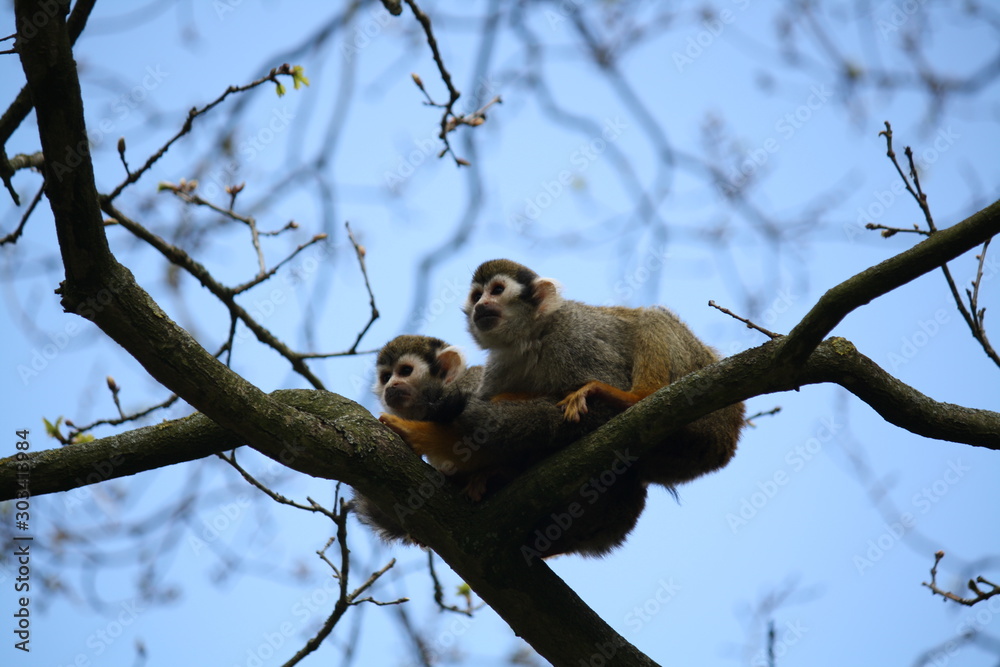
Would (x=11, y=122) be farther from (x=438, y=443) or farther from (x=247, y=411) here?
(x=438, y=443)

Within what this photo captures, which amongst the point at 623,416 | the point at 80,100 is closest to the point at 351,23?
the point at 80,100

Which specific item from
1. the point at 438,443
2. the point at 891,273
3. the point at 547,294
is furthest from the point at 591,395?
the point at 891,273

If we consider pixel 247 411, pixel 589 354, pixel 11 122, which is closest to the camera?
pixel 247 411

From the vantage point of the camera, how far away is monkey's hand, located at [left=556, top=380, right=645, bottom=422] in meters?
4.70

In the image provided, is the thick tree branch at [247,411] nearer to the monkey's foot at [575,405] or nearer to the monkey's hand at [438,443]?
the monkey's hand at [438,443]

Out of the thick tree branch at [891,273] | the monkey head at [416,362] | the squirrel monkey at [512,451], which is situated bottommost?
the thick tree branch at [891,273]

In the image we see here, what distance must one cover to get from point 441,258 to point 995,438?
4.13m

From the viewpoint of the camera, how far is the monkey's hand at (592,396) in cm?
470

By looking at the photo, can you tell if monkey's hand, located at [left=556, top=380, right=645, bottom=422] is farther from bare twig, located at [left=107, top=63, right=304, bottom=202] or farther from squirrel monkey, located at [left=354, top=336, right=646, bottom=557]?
bare twig, located at [left=107, top=63, right=304, bottom=202]

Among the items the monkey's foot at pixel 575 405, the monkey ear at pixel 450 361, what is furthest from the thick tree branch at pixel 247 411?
the monkey ear at pixel 450 361

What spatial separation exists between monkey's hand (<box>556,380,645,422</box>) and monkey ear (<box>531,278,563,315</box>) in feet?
4.45

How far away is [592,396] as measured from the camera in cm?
491

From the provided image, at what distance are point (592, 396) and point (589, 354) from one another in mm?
843

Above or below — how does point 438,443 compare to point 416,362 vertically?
below
